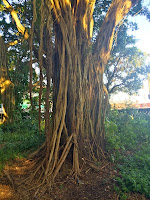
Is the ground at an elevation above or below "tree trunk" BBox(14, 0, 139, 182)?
below

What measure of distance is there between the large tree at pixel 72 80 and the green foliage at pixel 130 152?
1.37ft

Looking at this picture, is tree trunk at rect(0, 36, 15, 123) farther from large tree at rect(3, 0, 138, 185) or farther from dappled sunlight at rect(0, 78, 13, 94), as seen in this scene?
large tree at rect(3, 0, 138, 185)

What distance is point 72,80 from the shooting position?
3.73 metres

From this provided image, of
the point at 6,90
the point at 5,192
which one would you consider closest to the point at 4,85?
the point at 6,90

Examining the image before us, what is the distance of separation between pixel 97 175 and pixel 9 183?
1.51 metres

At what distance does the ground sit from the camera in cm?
280

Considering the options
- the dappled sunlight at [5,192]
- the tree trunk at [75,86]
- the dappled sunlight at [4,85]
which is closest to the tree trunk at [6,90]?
the dappled sunlight at [4,85]

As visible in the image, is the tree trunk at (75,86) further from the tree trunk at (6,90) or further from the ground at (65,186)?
the tree trunk at (6,90)

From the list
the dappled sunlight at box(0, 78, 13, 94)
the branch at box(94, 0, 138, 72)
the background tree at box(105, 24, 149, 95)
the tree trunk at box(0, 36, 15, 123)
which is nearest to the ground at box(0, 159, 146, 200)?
the branch at box(94, 0, 138, 72)

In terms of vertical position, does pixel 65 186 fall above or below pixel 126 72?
below

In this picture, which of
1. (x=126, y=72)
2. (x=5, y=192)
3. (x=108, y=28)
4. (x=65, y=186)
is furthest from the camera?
(x=126, y=72)

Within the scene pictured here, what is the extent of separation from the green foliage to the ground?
5.5 inches

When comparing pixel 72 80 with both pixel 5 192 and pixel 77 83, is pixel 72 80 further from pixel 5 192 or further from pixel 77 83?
pixel 5 192

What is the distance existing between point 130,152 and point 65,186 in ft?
7.47
